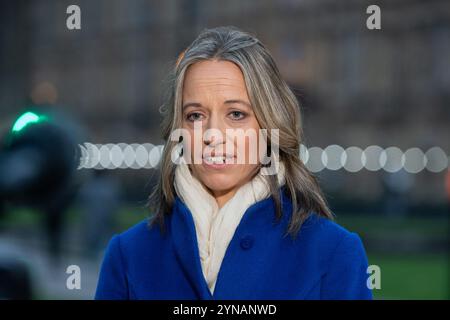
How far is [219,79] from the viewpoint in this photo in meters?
2.37

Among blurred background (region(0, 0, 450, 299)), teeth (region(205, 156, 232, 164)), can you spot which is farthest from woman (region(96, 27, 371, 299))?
blurred background (region(0, 0, 450, 299))

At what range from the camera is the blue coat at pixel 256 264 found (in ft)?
7.76

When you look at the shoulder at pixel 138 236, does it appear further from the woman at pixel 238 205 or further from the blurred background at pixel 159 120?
the blurred background at pixel 159 120

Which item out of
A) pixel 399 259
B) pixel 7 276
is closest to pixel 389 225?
pixel 399 259

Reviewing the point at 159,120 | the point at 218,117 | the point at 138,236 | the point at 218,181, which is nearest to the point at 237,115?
the point at 218,117

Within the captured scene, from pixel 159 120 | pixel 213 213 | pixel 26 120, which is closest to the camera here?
pixel 26 120

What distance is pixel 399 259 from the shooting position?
54.4 ft

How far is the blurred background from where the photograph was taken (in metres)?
2.90

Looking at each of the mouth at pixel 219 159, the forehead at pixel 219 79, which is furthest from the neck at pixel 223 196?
the forehead at pixel 219 79

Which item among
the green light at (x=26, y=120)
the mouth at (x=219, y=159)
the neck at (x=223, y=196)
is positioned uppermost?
the green light at (x=26, y=120)

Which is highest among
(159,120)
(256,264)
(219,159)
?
(219,159)

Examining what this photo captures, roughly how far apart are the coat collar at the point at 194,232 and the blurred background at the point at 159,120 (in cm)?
29

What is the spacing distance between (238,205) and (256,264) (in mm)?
152

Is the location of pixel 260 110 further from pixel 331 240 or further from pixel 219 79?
pixel 331 240
